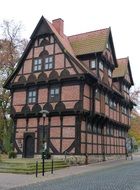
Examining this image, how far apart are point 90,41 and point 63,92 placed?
746 centimetres

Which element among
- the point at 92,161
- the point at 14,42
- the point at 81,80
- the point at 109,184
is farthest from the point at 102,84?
the point at 109,184

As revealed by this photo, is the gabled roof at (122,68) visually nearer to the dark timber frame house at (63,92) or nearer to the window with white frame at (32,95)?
the dark timber frame house at (63,92)

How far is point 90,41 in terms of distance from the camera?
3906cm

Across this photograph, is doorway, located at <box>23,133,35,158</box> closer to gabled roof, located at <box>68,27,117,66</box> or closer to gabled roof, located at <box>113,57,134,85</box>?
gabled roof, located at <box>68,27,117,66</box>

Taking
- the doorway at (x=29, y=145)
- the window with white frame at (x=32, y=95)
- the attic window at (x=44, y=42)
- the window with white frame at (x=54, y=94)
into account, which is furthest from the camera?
the attic window at (x=44, y=42)

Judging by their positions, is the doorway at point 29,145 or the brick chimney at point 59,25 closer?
the doorway at point 29,145

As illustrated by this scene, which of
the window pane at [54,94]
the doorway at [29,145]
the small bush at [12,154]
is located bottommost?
the small bush at [12,154]

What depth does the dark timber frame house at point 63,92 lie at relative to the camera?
34.0m

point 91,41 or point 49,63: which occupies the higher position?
point 91,41

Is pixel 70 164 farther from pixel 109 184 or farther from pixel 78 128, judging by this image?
pixel 109 184

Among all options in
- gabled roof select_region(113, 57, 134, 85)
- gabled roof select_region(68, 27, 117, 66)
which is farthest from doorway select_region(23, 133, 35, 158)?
gabled roof select_region(113, 57, 134, 85)

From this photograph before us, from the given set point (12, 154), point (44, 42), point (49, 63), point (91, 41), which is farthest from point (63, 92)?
point (12, 154)

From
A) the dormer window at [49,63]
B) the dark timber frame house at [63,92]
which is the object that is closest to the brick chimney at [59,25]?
the dark timber frame house at [63,92]

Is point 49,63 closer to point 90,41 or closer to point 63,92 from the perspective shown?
point 63,92
